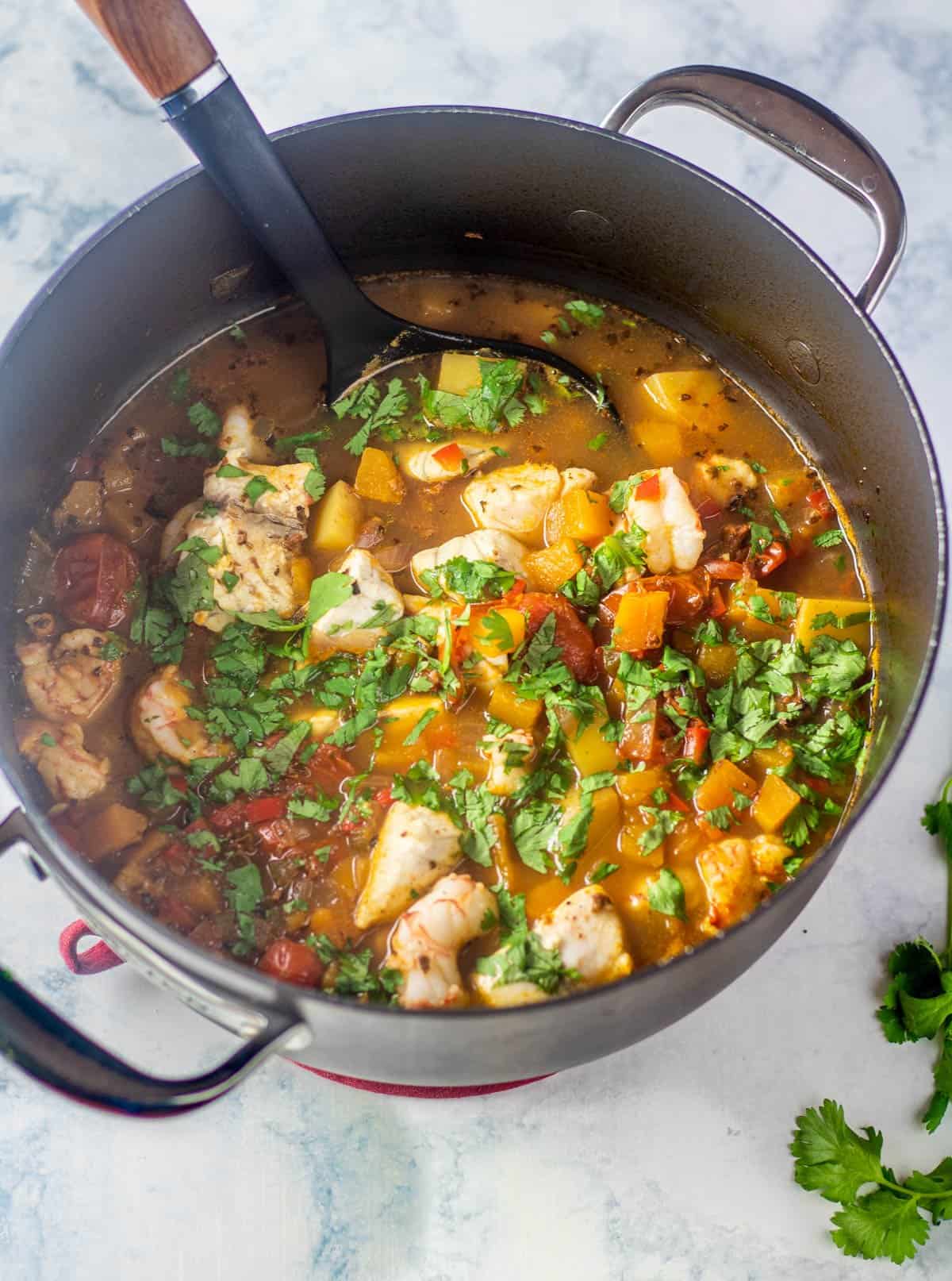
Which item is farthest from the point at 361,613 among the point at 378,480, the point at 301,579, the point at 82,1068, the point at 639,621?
the point at 82,1068

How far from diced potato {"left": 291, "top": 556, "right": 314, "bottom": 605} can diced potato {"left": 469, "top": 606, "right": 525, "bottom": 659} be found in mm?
434

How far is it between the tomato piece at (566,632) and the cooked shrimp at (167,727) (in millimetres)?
781

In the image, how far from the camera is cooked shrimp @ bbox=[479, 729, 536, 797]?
9.41ft

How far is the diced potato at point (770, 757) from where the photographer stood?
9.86 ft

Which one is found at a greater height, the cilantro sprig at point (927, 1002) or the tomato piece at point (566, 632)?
the tomato piece at point (566, 632)

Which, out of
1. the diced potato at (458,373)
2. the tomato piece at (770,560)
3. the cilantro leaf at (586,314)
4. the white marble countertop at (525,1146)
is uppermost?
the diced potato at (458,373)

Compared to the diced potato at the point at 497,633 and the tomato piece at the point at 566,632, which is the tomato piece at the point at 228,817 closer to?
the diced potato at the point at 497,633

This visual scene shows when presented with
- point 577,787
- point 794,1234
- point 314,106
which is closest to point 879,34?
point 314,106

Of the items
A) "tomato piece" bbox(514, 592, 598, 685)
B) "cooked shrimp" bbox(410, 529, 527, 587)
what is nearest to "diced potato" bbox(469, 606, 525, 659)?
"tomato piece" bbox(514, 592, 598, 685)

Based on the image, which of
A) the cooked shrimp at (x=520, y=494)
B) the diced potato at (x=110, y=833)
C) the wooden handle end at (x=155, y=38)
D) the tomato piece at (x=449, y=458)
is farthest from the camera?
the tomato piece at (x=449, y=458)

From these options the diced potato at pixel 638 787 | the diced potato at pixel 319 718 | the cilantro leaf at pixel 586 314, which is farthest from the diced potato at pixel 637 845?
the cilantro leaf at pixel 586 314

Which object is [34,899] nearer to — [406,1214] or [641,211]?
[406,1214]

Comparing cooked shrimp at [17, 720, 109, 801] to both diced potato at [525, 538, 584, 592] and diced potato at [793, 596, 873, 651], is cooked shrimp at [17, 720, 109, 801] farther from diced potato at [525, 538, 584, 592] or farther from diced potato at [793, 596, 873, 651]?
diced potato at [793, 596, 873, 651]

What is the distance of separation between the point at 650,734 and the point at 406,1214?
1.25m
